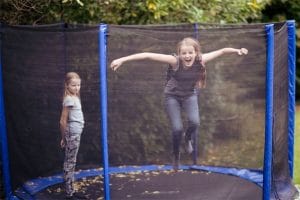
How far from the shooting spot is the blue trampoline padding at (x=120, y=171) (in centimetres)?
464

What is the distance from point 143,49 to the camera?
4.34 metres

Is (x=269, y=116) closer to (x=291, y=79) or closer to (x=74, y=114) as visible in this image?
(x=291, y=79)

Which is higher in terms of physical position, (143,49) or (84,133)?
(143,49)

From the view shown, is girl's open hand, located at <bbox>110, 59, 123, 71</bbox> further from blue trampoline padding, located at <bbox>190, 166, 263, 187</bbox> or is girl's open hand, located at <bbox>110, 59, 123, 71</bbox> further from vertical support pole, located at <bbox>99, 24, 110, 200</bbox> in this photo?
blue trampoline padding, located at <bbox>190, 166, 263, 187</bbox>

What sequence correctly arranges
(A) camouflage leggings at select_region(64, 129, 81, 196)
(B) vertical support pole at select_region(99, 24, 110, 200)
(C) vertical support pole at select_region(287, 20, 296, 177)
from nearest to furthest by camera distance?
(B) vertical support pole at select_region(99, 24, 110, 200), (A) camouflage leggings at select_region(64, 129, 81, 196), (C) vertical support pole at select_region(287, 20, 296, 177)

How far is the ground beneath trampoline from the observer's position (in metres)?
4.49

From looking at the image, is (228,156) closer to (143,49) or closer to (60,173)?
(143,49)

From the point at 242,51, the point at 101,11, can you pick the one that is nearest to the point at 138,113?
the point at 242,51

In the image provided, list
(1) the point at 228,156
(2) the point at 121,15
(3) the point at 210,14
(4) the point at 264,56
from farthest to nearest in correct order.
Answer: (3) the point at 210,14
(2) the point at 121,15
(1) the point at 228,156
(4) the point at 264,56

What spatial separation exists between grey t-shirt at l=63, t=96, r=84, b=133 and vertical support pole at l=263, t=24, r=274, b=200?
1.46 m

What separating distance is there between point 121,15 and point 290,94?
207cm

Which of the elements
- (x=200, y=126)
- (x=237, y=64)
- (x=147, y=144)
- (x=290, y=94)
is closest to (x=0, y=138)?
(x=147, y=144)

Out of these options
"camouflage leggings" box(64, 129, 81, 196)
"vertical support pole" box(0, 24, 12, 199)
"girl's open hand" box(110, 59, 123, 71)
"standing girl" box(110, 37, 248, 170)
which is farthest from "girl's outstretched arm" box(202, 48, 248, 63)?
"vertical support pole" box(0, 24, 12, 199)

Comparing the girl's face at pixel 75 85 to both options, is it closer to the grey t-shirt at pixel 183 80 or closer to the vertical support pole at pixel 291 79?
the grey t-shirt at pixel 183 80
